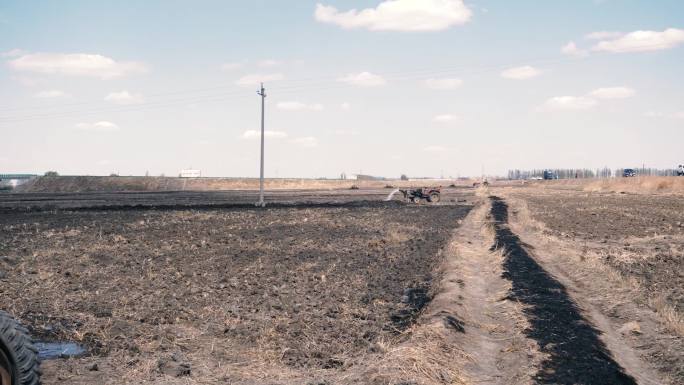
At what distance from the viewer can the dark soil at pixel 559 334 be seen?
27.6 feet

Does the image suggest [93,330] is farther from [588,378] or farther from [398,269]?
[398,269]

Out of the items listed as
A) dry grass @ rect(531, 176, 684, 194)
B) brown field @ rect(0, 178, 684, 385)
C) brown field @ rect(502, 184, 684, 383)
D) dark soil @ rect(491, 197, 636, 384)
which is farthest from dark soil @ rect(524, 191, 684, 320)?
dry grass @ rect(531, 176, 684, 194)

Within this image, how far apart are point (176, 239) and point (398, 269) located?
1018cm

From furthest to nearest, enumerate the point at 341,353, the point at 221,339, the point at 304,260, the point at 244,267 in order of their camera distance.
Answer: the point at 304,260 → the point at 244,267 → the point at 221,339 → the point at 341,353

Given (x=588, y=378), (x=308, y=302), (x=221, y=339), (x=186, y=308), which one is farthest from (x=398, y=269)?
(x=588, y=378)

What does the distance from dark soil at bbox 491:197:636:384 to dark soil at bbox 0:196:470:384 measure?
215 centimetres

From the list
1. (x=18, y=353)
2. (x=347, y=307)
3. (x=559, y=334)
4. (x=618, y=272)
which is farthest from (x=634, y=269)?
(x=18, y=353)

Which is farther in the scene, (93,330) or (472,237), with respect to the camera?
(472,237)

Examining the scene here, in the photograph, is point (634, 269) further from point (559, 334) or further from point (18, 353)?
point (18, 353)

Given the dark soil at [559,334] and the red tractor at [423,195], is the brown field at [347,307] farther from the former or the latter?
the red tractor at [423,195]

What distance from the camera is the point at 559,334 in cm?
1070

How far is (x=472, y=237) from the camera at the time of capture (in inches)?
1142

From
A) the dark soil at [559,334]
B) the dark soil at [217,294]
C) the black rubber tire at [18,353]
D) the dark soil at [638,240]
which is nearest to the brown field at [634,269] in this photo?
the dark soil at [638,240]

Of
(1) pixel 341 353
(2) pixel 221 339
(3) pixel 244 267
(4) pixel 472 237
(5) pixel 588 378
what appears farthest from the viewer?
(4) pixel 472 237
